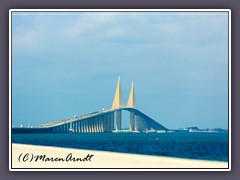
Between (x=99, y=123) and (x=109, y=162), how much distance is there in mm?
1109

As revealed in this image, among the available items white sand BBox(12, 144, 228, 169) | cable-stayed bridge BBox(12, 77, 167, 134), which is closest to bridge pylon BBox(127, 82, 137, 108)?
cable-stayed bridge BBox(12, 77, 167, 134)

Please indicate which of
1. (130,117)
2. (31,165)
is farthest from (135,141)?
(31,165)

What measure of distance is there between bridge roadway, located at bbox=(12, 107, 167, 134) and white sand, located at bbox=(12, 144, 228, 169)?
412mm

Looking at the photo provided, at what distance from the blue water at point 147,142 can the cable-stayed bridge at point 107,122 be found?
93 mm

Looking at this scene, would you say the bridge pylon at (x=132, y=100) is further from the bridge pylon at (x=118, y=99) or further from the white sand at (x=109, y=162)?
the white sand at (x=109, y=162)

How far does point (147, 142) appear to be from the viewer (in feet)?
52.1

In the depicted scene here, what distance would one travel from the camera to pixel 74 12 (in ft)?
50.0

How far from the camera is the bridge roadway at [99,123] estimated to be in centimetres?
1572

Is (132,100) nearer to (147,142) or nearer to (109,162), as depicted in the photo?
(147,142)

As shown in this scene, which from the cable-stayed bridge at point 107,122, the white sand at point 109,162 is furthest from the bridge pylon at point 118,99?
the white sand at point 109,162

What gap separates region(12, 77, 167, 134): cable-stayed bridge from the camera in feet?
51.2

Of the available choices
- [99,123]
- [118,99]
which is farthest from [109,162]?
→ [99,123]

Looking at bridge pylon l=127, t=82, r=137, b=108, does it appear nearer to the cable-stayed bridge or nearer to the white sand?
the cable-stayed bridge
